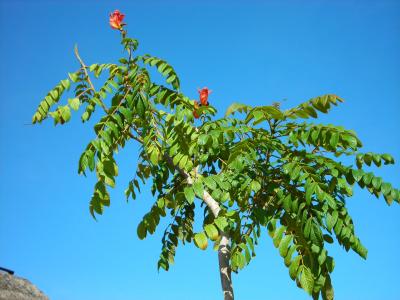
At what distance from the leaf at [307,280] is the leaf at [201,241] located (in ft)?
2.22

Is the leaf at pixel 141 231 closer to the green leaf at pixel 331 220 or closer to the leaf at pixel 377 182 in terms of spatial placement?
the green leaf at pixel 331 220

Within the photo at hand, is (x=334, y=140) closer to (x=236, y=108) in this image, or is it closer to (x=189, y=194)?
(x=236, y=108)

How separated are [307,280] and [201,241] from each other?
0.74 metres

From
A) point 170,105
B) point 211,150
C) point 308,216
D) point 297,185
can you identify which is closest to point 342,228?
point 308,216

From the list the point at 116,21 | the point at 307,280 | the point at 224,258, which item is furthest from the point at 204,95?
the point at 307,280

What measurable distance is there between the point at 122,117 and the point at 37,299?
3147mm

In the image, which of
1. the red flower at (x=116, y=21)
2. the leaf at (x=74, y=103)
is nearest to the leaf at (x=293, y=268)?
the leaf at (x=74, y=103)

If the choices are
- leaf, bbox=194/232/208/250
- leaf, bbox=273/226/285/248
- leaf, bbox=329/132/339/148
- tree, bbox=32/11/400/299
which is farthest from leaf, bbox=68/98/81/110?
leaf, bbox=329/132/339/148

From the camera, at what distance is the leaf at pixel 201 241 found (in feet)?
9.56

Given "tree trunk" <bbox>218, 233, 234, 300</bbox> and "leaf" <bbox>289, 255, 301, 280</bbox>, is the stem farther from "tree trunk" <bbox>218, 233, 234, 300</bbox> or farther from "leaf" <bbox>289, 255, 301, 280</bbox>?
"leaf" <bbox>289, 255, 301, 280</bbox>

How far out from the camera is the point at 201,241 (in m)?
2.93

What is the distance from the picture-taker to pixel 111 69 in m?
3.68

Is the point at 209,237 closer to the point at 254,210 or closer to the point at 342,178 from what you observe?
the point at 254,210

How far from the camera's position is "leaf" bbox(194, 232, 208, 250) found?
115 inches
